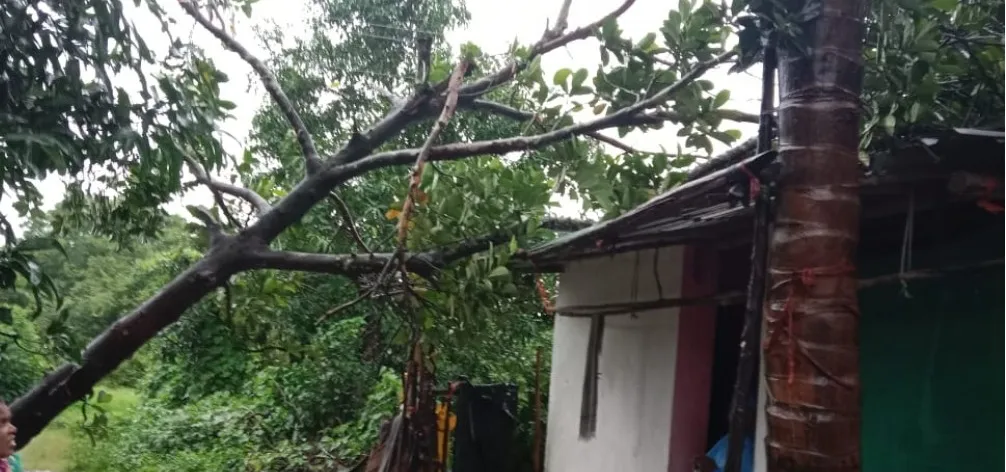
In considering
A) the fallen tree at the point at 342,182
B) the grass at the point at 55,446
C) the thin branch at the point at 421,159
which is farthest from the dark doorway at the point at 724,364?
the grass at the point at 55,446

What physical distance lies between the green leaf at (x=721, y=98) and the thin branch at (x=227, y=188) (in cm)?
235

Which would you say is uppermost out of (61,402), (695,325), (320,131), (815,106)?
(320,131)

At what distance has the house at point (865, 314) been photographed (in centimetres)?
237

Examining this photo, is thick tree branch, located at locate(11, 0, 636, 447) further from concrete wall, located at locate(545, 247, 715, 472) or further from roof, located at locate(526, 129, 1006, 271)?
concrete wall, located at locate(545, 247, 715, 472)

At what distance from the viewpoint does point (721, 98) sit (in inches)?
155

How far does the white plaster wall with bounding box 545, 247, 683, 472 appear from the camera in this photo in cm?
467

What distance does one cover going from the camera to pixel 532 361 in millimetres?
8867

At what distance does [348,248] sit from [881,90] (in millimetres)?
5553

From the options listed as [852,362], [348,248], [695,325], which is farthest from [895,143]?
[348,248]

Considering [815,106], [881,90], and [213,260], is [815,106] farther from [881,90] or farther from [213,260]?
[213,260]

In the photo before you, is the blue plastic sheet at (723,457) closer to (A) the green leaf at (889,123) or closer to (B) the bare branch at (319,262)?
(A) the green leaf at (889,123)

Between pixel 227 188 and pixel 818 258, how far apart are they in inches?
150

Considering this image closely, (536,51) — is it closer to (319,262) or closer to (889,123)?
(319,262)

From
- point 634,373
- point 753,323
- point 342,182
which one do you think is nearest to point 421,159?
point 342,182
